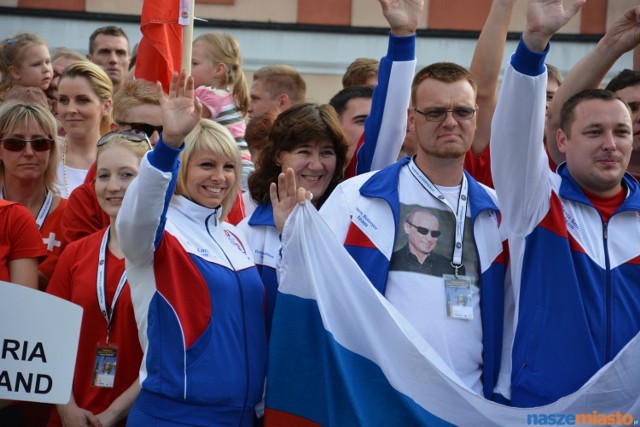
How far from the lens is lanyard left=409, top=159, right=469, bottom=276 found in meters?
5.08

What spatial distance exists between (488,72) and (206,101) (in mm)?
2359

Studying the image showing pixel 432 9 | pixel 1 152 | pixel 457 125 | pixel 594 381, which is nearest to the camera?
pixel 594 381

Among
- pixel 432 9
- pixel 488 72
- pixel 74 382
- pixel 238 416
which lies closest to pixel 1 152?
pixel 74 382

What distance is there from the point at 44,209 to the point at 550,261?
282cm

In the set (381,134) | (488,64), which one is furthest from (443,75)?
(488,64)

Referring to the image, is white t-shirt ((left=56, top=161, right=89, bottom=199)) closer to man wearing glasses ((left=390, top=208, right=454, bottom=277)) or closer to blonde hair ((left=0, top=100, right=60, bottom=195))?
blonde hair ((left=0, top=100, right=60, bottom=195))

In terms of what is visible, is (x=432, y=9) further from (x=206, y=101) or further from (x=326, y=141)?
(x=326, y=141)

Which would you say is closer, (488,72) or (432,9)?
(488,72)

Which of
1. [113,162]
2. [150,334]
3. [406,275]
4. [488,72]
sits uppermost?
[488,72]

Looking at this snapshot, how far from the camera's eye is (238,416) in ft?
16.5

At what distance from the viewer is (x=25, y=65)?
8.43m

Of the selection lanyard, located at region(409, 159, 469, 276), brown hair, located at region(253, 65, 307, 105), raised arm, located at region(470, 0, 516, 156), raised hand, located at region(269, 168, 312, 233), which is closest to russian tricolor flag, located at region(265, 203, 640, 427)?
raised hand, located at region(269, 168, 312, 233)

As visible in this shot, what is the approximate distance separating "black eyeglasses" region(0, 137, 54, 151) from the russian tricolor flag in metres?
1.87

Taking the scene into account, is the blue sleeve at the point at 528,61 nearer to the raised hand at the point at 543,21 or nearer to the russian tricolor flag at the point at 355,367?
the raised hand at the point at 543,21
